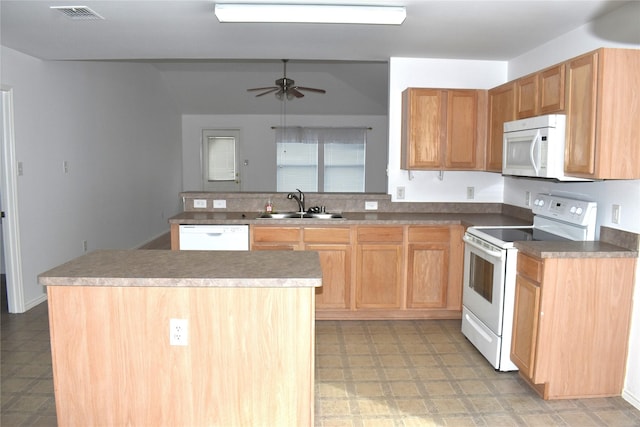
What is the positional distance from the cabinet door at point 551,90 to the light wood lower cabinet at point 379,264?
1.25m

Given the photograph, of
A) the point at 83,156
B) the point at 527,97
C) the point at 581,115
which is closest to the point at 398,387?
the point at 581,115

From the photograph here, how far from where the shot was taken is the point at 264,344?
214 cm

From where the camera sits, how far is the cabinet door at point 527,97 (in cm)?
325

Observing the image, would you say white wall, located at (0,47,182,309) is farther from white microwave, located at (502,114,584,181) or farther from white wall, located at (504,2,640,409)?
white wall, located at (504,2,640,409)

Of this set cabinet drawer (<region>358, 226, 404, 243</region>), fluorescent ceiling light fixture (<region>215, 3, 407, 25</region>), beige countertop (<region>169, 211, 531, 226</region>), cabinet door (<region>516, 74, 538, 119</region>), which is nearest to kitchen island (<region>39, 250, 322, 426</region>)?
fluorescent ceiling light fixture (<region>215, 3, 407, 25</region>)

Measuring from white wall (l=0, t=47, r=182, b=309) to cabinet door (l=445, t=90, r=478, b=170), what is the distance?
373 centimetres

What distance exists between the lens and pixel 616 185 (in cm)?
287

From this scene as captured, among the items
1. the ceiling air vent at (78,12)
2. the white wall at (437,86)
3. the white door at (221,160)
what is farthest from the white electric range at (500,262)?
the white door at (221,160)

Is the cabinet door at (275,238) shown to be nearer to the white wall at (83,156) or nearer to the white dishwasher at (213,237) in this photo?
the white dishwasher at (213,237)

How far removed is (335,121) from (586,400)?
7.45 metres

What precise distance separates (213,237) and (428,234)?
1.82 meters

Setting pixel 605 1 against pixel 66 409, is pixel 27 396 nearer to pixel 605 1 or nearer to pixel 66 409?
pixel 66 409

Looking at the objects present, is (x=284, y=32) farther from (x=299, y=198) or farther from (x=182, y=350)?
(x=182, y=350)

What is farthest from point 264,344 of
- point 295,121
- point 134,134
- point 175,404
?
point 295,121
